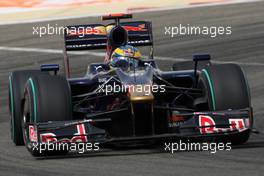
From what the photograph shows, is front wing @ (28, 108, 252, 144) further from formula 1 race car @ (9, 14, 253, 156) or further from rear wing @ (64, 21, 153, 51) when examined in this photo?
rear wing @ (64, 21, 153, 51)

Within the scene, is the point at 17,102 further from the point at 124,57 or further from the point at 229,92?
the point at 229,92

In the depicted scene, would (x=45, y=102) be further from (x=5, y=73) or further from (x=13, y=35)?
(x=13, y=35)

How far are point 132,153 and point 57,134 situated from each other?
0.87 m

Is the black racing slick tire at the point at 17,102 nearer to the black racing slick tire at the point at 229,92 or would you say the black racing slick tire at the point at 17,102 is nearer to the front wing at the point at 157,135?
the front wing at the point at 157,135

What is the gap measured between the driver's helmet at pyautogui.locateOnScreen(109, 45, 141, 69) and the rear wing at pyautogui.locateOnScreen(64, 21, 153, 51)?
3.83ft

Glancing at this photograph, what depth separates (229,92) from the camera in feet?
40.5

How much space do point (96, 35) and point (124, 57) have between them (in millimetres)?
1566

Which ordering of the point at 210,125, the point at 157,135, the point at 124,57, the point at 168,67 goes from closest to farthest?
the point at 157,135, the point at 210,125, the point at 124,57, the point at 168,67

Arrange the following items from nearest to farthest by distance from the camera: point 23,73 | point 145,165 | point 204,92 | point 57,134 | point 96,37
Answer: point 145,165 < point 57,134 < point 204,92 < point 23,73 < point 96,37

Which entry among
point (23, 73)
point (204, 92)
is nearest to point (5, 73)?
point (23, 73)

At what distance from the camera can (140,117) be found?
12.3m

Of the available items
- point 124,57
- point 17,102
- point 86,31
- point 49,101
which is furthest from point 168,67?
point 49,101

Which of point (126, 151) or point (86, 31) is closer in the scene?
point (126, 151)

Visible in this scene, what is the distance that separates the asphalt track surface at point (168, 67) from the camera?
11.1 meters
